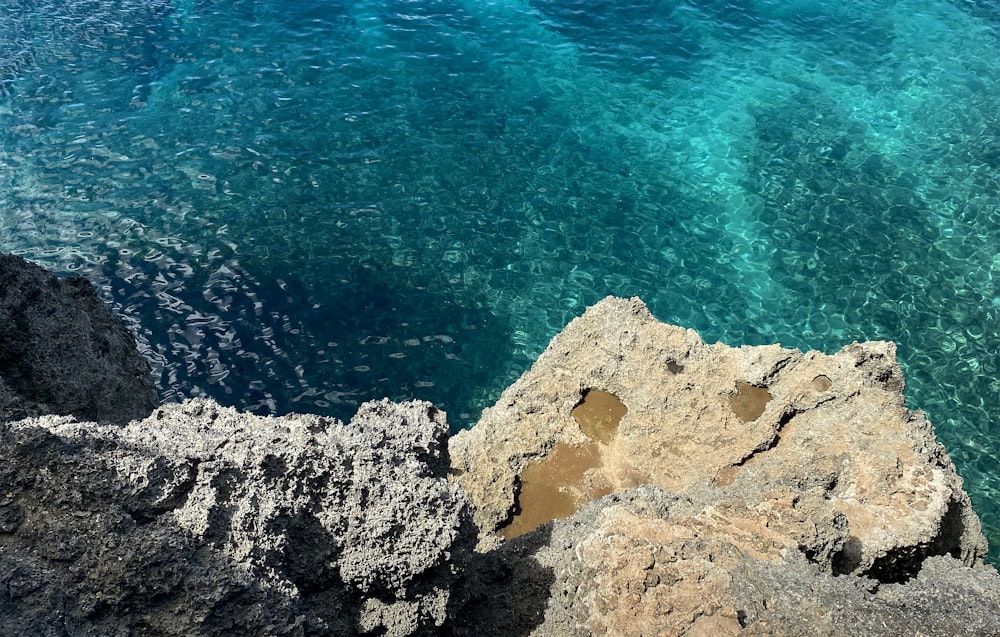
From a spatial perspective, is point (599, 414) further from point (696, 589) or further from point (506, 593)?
point (696, 589)

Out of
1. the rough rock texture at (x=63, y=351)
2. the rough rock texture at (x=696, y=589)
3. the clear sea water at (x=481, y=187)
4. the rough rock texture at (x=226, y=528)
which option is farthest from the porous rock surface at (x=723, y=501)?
the rough rock texture at (x=63, y=351)

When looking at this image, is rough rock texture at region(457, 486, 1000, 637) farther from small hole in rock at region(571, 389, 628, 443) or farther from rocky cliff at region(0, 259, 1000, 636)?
small hole in rock at region(571, 389, 628, 443)

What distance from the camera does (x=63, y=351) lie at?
6.90m

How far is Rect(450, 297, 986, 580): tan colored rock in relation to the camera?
641 cm

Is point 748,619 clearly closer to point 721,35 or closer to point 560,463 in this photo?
point 560,463

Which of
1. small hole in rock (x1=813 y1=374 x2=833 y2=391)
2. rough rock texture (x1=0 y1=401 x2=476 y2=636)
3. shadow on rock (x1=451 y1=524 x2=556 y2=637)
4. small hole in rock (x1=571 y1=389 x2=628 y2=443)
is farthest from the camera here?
small hole in rock (x1=571 y1=389 x2=628 y2=443)

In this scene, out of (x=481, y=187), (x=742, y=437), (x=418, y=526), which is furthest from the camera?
(x=481, y=187)

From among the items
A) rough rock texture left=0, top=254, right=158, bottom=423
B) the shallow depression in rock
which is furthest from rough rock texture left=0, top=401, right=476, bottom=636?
the shallow depression in rock

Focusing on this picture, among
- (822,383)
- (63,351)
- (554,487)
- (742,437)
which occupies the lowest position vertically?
(554,487)

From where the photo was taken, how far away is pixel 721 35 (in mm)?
21094

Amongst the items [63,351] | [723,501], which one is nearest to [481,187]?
[63,351]

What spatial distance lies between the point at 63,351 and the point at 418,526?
444 centimetres

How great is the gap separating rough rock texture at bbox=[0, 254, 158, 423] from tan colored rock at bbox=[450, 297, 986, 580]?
12.3ft

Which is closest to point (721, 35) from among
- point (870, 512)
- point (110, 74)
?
point (110, 74)
